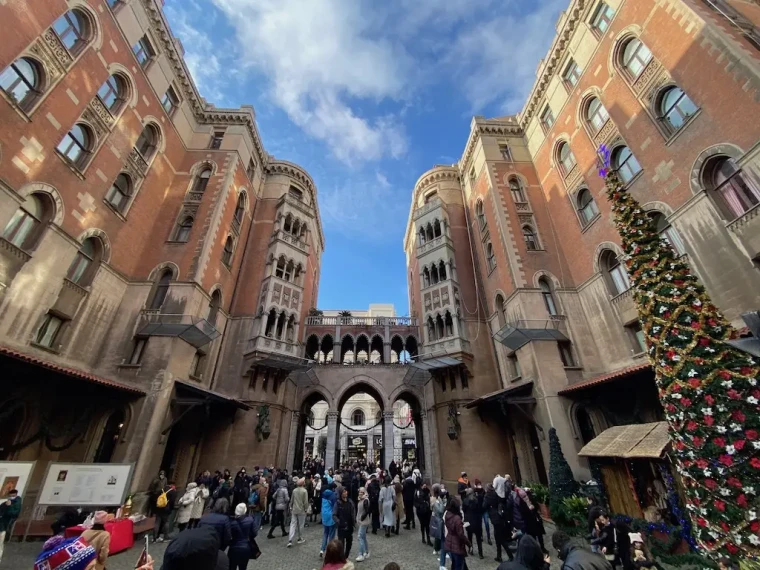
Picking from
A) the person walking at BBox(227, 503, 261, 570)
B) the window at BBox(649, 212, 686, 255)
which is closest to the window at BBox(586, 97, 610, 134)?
the window at BBox(649, 212, 686, 255)

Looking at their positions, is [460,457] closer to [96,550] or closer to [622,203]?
[622,203]

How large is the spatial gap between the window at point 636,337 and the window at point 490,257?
27.7ft

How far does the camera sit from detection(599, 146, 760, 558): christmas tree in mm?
4797

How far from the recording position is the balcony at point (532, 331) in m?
15.9

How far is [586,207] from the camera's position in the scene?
715 inches

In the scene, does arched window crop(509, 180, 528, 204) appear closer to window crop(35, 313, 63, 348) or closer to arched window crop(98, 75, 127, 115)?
arched window crop(98, 75, 127, 115)

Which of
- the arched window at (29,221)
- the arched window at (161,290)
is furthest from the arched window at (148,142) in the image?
the arched window at (29,221)

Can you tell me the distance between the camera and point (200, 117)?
80.5ft

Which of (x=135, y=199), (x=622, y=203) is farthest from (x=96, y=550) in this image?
(x=135, y=199)

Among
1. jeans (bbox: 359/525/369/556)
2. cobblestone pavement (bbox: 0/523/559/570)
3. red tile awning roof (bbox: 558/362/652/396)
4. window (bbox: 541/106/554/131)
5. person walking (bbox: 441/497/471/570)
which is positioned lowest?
cobblestone pavement (bbox: 0/523/559/570)

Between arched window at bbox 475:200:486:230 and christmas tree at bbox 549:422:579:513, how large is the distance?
51.9ft

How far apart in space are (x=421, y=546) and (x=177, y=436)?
13.7 meters

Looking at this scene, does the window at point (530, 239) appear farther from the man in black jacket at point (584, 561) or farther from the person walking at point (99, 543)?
the person walking at point (99, 543)

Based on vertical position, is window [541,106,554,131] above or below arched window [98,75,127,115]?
above
